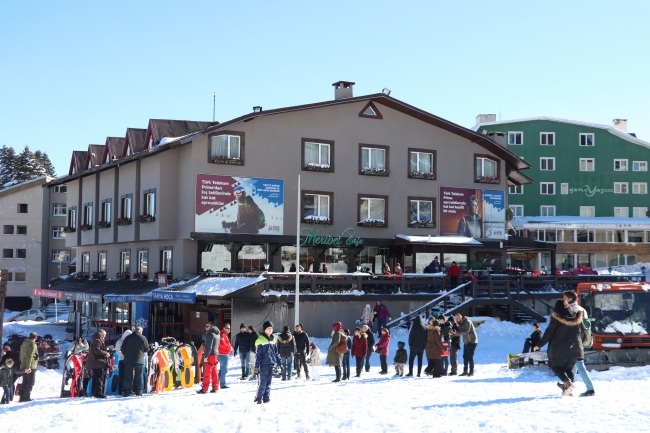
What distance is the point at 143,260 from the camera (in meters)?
41.0

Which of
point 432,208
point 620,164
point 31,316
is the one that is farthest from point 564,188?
point 31,316

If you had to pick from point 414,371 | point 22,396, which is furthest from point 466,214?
point 22,396

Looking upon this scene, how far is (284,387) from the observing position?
19.1 m

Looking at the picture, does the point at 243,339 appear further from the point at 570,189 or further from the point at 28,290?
the point at 28,290

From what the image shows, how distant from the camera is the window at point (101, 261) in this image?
46.4 meters

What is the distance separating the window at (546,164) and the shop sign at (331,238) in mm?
31842

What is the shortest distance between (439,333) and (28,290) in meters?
59.1

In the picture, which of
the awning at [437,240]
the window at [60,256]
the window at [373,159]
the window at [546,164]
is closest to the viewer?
the awning at [437,240]

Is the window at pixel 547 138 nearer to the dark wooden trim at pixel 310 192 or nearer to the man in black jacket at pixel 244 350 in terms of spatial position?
the dark wooden trim at pixel 310 192

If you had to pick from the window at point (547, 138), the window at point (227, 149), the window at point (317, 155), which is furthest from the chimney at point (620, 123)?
the window at point (227, 149)

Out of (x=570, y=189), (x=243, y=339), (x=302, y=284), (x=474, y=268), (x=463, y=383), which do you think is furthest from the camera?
(x=570, y=189)

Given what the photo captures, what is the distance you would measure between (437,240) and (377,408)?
25.3m

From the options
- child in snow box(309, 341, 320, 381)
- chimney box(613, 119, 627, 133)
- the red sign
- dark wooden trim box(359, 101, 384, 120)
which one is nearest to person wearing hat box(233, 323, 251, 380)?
child in snow box(309, 341, 320, 381)

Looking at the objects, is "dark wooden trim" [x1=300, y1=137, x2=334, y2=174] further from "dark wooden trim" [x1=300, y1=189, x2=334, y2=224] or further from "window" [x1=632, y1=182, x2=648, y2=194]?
"window" [x1=632, y1=182, x2=648, y2=194]
